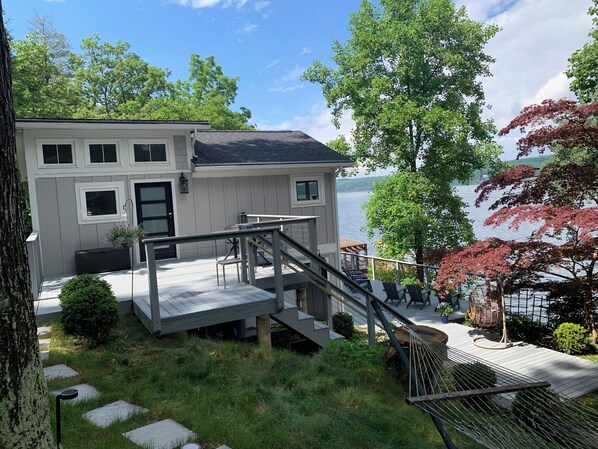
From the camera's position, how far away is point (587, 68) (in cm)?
Answer: 1527

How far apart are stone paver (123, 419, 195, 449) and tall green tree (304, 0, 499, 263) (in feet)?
43.4

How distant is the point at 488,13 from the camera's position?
18.0m

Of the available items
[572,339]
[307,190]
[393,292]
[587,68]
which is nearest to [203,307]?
[307,190]

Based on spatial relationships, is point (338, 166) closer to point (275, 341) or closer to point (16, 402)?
point (275, 341)

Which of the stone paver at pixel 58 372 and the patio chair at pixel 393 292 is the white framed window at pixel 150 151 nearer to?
the stone paver at pixel 58 372

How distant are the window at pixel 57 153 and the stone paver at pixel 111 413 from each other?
658 centimetres

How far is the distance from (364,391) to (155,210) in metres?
6.88

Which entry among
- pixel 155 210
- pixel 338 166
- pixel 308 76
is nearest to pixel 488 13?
pixel 308 76

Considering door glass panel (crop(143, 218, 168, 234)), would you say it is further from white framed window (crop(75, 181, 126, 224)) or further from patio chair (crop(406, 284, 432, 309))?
patio chair (crop(406, 284, 432, 309))

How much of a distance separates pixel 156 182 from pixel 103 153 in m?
1.17

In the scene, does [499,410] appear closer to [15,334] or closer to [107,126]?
[15,334]

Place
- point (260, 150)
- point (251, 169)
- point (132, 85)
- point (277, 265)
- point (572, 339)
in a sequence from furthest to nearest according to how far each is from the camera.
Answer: point (132, 85) < point (260, 150) < point (251, 169) < point (572, 339) < point (277, 265)

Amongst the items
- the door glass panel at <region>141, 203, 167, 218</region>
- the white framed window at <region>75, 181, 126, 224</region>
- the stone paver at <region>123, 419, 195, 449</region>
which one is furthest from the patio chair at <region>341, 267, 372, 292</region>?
the stone paver at <region>123, 419, 195, 449</region>

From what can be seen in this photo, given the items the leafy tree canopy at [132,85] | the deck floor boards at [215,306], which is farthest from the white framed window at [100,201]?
the leafy tree canopy at [132,85]
